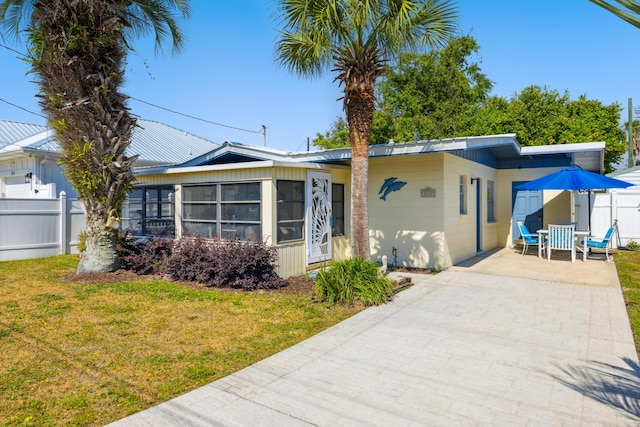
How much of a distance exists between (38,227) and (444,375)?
506 inches

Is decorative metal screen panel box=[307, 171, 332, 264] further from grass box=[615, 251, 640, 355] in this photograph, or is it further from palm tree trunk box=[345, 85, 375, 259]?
grass box=[615, 251, 640, 355]

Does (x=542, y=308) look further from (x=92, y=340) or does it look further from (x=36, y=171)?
(x=36, y=171)

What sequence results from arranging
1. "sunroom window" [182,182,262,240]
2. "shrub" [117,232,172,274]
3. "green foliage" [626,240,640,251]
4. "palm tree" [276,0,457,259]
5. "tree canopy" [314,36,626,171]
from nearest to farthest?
1. "palm tree" [276,0,457,259]
2. "sunroom window" [182,182,262,240]
3. "shrub" [117,232,172,274]
4. "green foliage" [626,240,640,251]
5. "tree canopy" [314,36,626,171]

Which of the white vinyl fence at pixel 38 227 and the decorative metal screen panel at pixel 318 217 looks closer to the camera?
the decorative metal screen panel at pixel 318 217

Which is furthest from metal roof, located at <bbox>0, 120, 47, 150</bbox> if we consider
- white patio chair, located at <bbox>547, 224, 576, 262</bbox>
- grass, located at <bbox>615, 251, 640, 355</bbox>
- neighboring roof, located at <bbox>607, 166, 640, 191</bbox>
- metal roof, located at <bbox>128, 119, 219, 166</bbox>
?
neighboring roof, located at <bbox>607, 166, 640, 191</bbox>

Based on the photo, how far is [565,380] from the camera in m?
4.00

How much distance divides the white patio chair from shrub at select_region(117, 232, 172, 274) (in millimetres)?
10148

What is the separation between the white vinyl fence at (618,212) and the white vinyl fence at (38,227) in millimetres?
16953

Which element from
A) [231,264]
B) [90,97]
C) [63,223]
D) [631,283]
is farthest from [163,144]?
[631,283]

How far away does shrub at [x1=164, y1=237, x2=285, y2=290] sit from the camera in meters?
7.97

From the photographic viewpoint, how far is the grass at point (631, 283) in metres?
5.77

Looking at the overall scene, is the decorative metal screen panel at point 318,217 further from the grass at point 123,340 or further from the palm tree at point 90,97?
the palm tree at point 90,97

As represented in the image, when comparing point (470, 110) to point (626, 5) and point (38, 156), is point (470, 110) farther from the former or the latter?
point (626, 5)

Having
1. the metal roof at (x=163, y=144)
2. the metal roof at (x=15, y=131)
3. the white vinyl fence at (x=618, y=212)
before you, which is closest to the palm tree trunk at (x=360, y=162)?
the white vinyl fence at (x=618, y=212)
